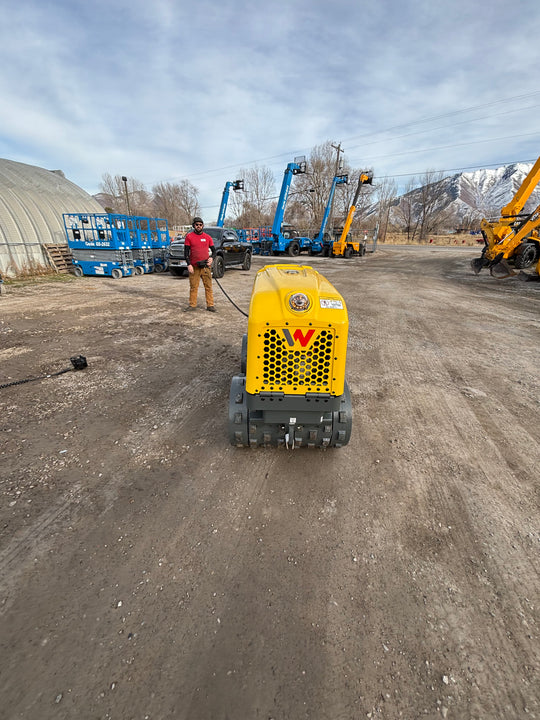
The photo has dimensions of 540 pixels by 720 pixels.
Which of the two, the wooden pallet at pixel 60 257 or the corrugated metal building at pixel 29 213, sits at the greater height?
the corrugated metal building at pixel 29 213

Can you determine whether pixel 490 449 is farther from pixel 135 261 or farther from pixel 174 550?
pixel 135 261

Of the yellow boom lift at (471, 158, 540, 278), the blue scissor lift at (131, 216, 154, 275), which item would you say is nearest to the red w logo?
the blue scissor lift at (131, 216, 154, 275)

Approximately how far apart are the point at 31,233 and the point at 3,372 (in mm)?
11599

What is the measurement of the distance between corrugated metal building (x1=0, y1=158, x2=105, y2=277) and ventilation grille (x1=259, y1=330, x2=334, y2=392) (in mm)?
13733

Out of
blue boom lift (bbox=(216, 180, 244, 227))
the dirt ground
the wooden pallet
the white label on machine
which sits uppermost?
blue boom lift (bbox=(216, 180, 244, 227))

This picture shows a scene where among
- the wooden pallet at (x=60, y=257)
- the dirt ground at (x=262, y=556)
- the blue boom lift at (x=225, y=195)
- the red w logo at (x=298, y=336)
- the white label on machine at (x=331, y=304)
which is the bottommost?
the dirt ground at (x=262, y=556)

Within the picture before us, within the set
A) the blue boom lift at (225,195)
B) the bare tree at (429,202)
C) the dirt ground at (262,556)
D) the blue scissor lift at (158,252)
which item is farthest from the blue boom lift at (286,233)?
the bare tree at (429,202)

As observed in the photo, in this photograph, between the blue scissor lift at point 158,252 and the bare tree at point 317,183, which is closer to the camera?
the blue scissor lift at point 158,252

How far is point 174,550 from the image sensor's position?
6.49 ft

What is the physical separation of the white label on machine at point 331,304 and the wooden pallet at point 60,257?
572 inches

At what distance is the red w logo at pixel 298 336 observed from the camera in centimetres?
223

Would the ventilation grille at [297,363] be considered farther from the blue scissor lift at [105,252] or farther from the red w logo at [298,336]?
the blue scissor lift at [105,252]

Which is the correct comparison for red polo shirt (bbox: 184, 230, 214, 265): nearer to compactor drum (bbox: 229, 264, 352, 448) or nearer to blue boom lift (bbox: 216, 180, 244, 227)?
compactor drum (bbox: 229, 264, 352, 448)

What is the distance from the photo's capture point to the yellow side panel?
2217 mm
